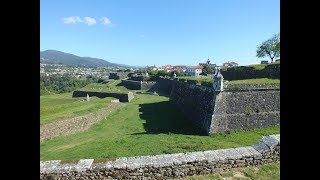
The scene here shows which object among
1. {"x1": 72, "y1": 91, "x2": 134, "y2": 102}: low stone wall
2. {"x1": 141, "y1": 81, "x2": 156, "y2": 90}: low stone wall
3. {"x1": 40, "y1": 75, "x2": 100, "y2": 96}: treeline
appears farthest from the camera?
{"x1": 40, "y1": 75, "x2": 100, "y2": 96}: treeline

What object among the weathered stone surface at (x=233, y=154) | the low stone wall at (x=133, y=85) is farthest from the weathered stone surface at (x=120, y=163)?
the low stone wall at (x=133, y=85)

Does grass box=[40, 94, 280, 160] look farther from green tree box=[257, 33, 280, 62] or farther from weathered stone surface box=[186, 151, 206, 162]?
green tree box=[257, 33, 280, 62]

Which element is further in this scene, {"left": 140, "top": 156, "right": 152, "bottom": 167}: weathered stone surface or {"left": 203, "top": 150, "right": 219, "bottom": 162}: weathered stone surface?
{"left": 203, "top": 150, "right": 219, "bottom": 162}: weathered stone surface

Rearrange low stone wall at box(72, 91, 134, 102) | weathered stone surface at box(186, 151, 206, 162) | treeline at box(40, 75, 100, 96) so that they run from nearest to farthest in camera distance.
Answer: weathered stone surface at box(186, 151, 206, 162)
low stone wall at box(72, 91, 134, 102)
treeline at box(40, 75, 100, 96)

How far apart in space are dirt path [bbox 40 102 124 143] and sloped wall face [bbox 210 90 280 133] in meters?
9.99

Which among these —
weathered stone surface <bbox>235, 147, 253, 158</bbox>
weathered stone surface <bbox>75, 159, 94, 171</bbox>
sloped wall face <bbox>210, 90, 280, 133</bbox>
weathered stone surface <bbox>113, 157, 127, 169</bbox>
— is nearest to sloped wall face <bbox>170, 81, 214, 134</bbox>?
sloped wall face <bbox>210, 90, 280, 133</bbox>

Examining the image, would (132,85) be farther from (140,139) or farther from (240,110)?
(140,139)

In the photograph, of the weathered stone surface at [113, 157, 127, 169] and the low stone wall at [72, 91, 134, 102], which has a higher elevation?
the low stone wall at [72, 91, 134, 102]

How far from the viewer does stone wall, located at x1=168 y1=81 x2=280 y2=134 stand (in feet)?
57.0

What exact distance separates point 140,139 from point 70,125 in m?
7.25
